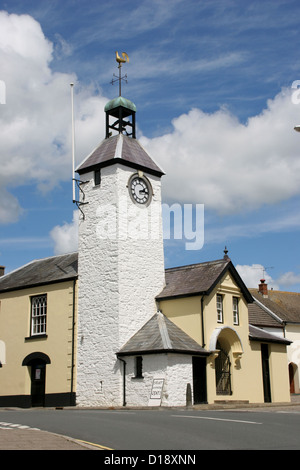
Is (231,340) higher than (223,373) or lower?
higher

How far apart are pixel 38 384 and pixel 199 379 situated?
28.9 ft

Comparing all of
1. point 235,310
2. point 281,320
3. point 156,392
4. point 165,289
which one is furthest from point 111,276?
point 281,320

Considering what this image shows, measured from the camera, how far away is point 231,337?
29828mm

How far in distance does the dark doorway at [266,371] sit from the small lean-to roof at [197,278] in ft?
9.75

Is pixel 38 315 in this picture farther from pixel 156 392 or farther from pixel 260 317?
pixel 260 317

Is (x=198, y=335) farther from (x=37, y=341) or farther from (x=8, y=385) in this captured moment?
(x=8, y=385)

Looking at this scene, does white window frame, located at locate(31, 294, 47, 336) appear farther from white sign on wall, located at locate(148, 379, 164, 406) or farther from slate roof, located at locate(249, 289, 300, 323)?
slate roof, located at locate(249, 289, 300, 323)

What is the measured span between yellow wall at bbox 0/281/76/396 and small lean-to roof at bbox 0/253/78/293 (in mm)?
341

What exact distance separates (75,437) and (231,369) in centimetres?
1853

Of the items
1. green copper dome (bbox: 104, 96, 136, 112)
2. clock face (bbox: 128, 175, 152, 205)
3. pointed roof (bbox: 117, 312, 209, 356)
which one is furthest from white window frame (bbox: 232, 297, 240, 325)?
green copper dome (bbox: 104, 96, 136, 112)

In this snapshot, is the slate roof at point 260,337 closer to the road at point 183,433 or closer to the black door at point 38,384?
the black door at point 38,384

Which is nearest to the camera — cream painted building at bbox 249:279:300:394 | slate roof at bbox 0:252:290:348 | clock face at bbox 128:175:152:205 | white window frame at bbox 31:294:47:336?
slate roof at bbox 0:252:290:348

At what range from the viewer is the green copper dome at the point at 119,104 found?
3231cm

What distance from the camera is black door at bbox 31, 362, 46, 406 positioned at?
30.4 metres
